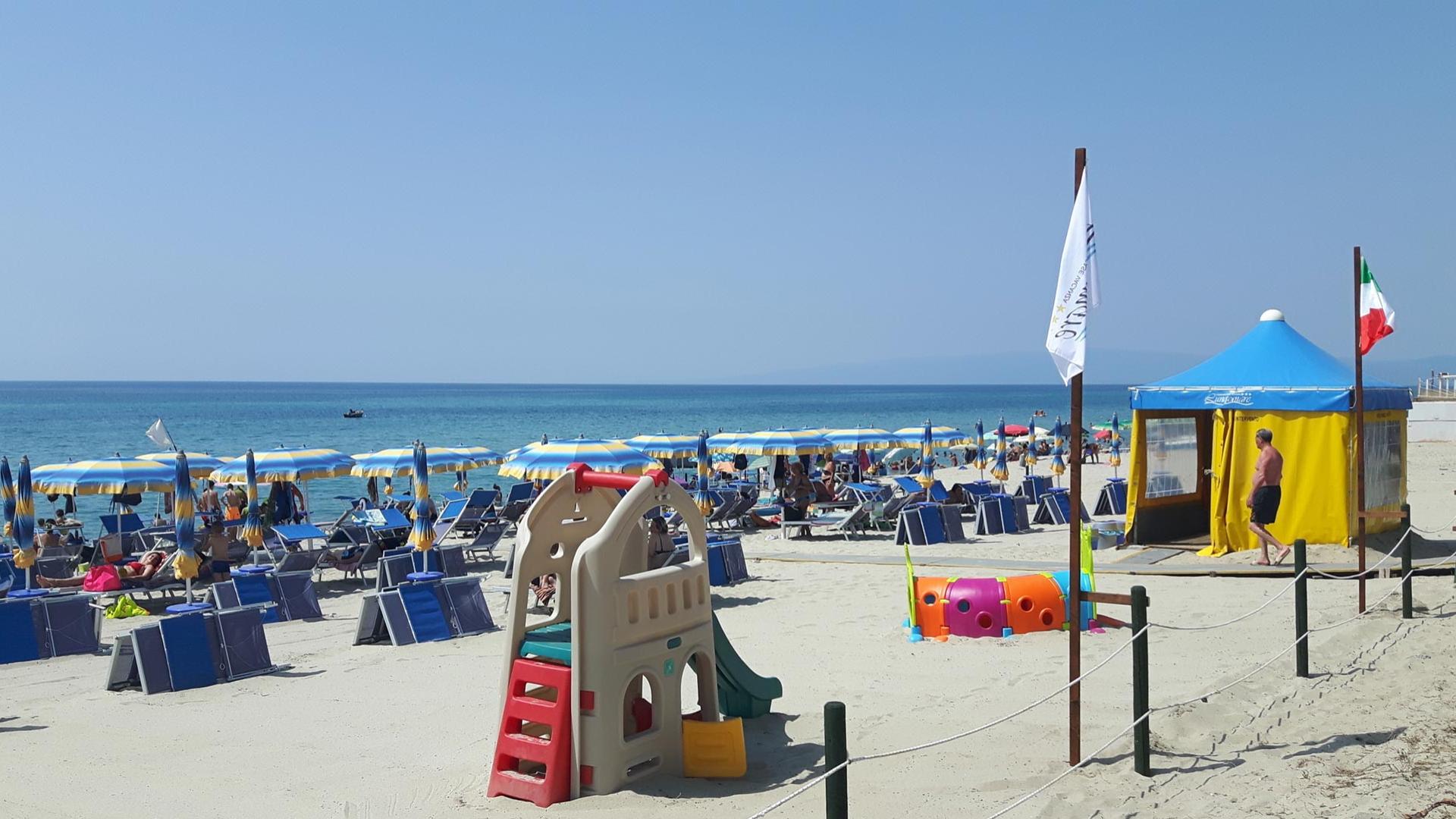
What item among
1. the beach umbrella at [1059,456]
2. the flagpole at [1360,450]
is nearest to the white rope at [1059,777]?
the flagpole at [1360,450]

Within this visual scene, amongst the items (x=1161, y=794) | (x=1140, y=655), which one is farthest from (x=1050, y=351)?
(x=1161, y=794)

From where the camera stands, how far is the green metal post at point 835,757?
3826 millimetres

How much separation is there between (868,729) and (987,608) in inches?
112

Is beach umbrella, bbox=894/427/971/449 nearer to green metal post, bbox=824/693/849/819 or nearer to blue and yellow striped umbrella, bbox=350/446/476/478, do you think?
blue and yellow striped umbrella, bbox=350/446/476/478

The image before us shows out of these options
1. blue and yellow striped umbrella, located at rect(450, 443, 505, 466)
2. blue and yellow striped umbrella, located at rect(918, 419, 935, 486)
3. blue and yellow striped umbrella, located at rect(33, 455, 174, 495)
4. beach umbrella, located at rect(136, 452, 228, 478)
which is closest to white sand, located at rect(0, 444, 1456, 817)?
blue and yellow striped umbrella, located at rect(33, 455, 174, 495)

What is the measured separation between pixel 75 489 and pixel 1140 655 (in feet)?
48.2

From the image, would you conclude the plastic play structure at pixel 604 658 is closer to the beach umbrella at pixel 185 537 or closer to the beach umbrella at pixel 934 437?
the beach umbrella at pixel 185 537

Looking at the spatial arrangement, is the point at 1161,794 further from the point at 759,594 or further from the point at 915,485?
the point at 915,485

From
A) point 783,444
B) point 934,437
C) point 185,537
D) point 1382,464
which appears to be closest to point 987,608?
point 1382,464

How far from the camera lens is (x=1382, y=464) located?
13.1m

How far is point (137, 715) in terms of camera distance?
7.45 meters

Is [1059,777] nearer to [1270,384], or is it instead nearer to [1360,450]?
[1360,450]

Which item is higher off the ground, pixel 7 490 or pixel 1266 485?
pixel 1266 485

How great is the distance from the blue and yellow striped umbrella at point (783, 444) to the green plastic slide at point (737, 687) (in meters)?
14.8
